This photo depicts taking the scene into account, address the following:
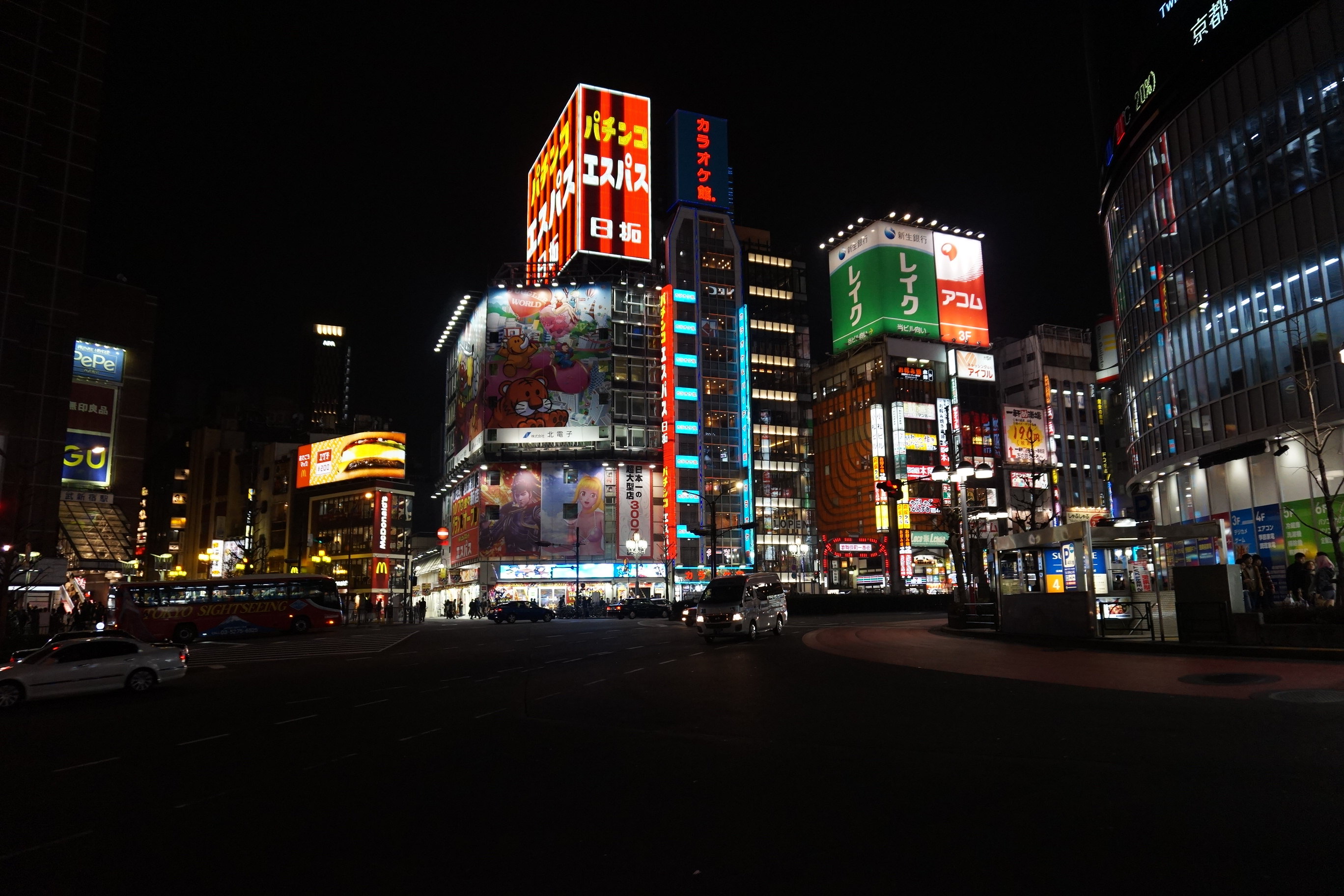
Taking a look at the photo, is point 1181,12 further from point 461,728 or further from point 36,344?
point 36,344

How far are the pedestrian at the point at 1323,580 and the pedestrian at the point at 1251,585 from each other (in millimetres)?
1287

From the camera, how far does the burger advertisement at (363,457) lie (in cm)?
10150

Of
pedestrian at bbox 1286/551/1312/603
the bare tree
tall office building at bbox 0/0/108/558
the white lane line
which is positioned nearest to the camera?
Result: the white lane line

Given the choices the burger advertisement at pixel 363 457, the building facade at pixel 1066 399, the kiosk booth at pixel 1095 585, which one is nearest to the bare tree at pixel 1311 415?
the kiosk booth at pixel 1095 585

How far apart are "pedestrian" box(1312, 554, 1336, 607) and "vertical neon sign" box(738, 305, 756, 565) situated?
7541cm

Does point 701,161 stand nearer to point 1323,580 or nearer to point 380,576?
point 380,576

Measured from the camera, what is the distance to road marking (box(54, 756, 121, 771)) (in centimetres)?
1002

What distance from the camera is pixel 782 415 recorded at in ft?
372

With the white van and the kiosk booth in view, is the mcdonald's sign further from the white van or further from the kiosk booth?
the kiosk booth

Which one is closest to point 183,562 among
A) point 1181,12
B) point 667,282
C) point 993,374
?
point 667,282

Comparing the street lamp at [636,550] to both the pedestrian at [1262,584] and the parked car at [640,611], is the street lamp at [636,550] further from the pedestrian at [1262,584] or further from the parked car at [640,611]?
the pedestrian at [1262,584]

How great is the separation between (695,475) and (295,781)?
3347 inches

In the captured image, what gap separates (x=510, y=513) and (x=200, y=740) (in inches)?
2709

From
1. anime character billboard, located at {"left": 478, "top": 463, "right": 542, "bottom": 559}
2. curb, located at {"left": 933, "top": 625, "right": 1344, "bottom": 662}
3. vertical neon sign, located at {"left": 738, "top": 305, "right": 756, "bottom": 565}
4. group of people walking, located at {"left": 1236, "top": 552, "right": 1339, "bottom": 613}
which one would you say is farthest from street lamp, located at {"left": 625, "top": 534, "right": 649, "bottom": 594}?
group of people walking, located at {"left": 1236, "top": 552, "right": 1339, "bottom": 613}
